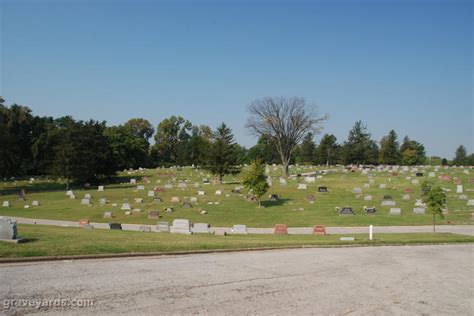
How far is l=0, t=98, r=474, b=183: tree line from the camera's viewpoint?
211 feet

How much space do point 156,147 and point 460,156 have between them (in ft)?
315

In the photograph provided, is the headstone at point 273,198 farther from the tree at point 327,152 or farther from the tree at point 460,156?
the tree at point 460,156

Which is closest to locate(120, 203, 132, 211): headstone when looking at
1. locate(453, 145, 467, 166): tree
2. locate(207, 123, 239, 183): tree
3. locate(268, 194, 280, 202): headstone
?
locate(268, 194, 280, 202): headstone

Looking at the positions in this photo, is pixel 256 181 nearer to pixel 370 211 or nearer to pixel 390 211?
pixel 370 211

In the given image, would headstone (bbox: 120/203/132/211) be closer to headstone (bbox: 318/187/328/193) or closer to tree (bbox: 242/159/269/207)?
tree (bbox: 242/159/269/207)

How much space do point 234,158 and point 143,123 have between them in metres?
86.1

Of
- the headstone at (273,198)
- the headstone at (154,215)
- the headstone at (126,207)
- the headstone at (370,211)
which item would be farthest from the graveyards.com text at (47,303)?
the headstone at (273,198)

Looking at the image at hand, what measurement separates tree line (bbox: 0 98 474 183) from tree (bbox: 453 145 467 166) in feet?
1.44

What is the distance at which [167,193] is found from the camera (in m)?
54.0

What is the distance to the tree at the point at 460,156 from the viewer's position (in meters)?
114

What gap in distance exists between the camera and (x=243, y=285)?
10375 millimetres

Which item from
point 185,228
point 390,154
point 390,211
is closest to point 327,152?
point 390,154

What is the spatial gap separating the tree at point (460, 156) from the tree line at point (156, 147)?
439mm

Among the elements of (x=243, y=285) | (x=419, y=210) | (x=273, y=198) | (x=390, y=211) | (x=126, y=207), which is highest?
(x=273, y=198)
